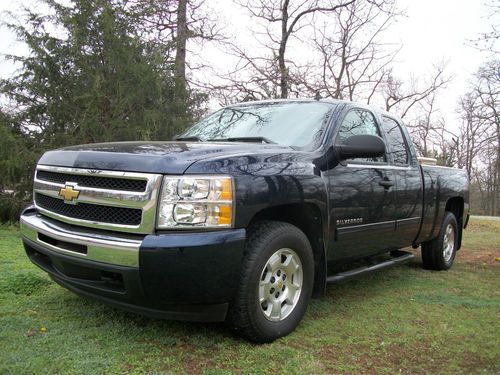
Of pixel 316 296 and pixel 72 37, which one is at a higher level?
pixel 72 37

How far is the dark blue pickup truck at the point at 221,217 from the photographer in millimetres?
2799

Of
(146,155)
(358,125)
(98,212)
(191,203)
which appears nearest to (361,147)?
(358,125)

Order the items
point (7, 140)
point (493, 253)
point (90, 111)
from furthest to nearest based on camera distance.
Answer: point (90, 111) < point (7, 140) < point (493, 253)

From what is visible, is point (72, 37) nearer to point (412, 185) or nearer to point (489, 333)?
point (412, 185)

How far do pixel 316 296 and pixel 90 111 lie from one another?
6665 millimetres

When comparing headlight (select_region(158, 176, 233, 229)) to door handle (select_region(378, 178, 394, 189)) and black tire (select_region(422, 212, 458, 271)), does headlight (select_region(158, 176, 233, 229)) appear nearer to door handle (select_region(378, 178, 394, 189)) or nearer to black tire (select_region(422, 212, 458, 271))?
door handle (select_region(378, 178, 394, 189))

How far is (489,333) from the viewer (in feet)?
12.2

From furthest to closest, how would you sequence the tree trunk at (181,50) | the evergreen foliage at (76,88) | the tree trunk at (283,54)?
the tree trunk at (283,54) → the tree trunk at (181,50) → the evergreen foliage at (76,88)

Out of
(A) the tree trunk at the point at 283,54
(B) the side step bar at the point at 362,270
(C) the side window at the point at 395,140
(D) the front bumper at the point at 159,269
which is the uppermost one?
(A) the tree trunk at the point at 283,54

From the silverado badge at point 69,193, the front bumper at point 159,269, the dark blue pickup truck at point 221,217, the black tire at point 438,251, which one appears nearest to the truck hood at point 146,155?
the dark blue pickup truck at point 221,217

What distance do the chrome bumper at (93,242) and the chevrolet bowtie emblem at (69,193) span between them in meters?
0.19

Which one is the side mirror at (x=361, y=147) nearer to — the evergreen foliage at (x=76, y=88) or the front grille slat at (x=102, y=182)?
the front grille slat at (x=102, y=182)

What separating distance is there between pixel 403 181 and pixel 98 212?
3118 mm

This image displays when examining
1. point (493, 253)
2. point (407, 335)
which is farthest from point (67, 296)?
point (493, 253)
